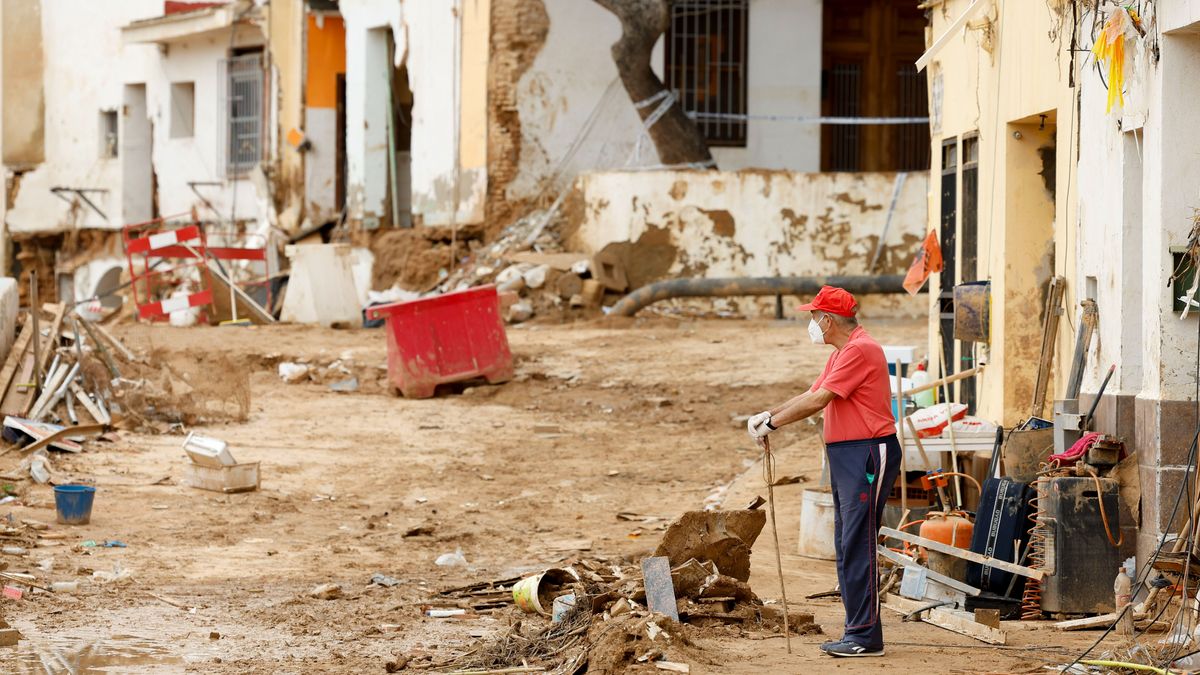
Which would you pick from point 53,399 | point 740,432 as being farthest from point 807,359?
point 53,399

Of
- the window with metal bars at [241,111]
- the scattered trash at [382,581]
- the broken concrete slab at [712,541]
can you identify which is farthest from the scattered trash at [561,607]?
the window with metal bars at [241,111]

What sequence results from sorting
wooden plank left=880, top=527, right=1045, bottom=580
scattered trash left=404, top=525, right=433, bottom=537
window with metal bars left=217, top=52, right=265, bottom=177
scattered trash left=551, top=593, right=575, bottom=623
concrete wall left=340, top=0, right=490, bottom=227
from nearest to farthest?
scattered trash left=551, top=593, right=575, bottom=623, wooden plank left=880, top=527, right=1045, bottom=580, scattered trash left=404, top=525, right=433, bottom=537, concrete wall left=340, top=0, right=490, bottom=227, window with metal bars left=217, top=52, right=265, bottom=177

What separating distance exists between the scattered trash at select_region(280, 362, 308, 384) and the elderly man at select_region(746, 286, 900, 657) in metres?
12.5

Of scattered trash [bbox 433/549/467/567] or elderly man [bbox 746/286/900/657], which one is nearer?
elderly man [bbox 746/286/900/657]

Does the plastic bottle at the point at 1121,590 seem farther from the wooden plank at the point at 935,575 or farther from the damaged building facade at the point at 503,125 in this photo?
the damaged building facade at the point at 503,125

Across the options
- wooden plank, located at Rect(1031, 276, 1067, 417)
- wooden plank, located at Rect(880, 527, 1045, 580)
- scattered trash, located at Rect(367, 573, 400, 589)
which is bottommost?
scattered trash, located at Rect(367, 573, 400, 589)

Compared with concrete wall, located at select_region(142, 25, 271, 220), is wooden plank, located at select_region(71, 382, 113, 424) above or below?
below

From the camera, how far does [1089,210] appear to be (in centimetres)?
906

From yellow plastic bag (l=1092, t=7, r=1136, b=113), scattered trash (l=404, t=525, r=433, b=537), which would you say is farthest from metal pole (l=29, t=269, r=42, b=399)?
yellow plastic bag (l=1092, t=7, r=1136, b=113)

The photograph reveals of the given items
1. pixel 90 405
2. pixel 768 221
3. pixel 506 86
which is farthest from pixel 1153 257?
pixel 506 86

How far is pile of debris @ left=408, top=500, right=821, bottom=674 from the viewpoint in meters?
7.11

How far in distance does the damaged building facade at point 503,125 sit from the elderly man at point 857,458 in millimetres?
15566

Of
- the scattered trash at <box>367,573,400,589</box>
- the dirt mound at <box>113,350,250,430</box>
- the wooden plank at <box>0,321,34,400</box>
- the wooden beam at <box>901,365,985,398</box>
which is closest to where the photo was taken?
the scattered trash at <box>367,573,400,589</box>

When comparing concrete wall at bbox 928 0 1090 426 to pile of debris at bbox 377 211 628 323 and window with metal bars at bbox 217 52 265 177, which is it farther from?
window with metal bars at bbox 217 52 265 177
